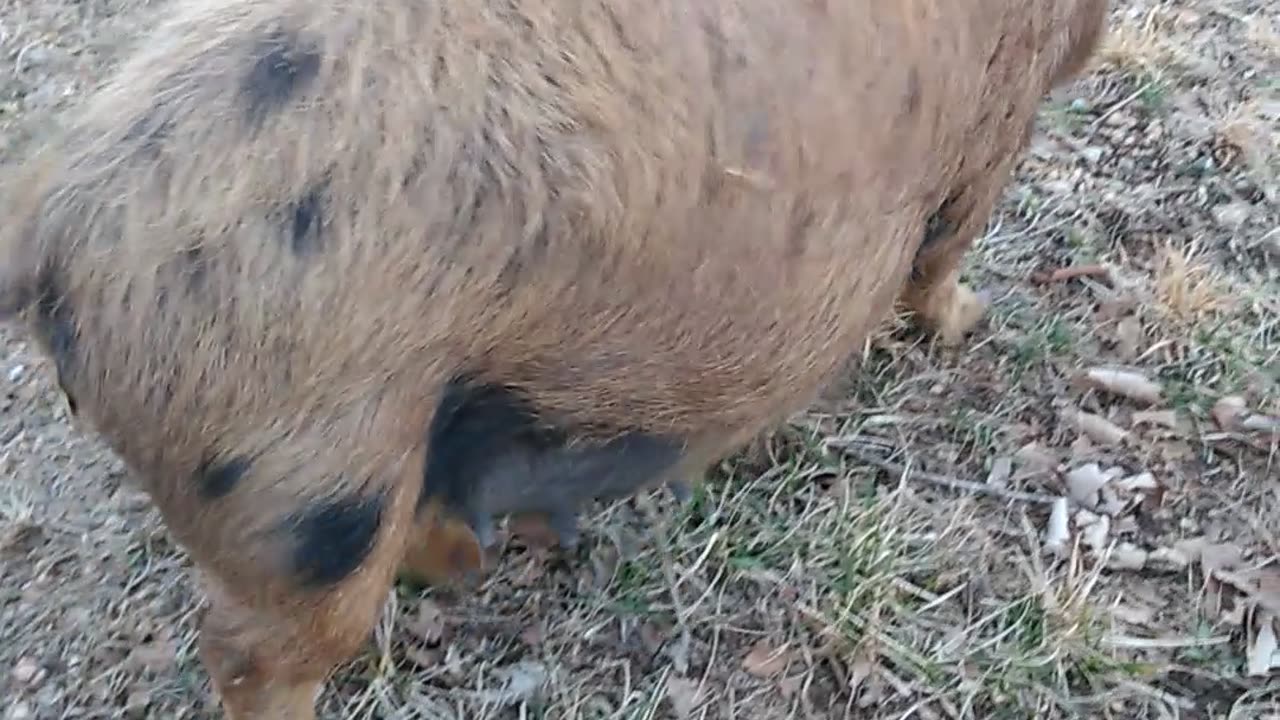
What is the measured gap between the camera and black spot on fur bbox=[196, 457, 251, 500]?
146 centimetres

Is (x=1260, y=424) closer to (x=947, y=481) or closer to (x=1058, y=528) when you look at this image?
(x=1058, y=528)

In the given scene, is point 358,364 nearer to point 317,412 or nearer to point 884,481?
point 317,412

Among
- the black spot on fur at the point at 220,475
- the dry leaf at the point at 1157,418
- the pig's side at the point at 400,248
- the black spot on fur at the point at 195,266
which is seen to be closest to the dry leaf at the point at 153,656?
the pig's side at the point at 400,248

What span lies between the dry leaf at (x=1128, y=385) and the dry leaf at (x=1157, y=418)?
3 cm

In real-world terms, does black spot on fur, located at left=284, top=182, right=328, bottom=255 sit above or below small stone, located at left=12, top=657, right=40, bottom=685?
above

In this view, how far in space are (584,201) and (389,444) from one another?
330mm

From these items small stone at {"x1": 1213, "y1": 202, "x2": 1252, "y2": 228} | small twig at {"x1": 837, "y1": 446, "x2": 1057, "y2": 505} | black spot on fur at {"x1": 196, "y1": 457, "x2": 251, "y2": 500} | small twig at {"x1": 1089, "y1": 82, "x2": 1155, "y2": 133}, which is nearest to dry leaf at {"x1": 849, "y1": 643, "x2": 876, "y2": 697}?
small twig at {"x1": 837, "y1": 446, "x2": 1057, "y2": 505}

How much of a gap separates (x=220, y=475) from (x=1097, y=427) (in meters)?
1.82

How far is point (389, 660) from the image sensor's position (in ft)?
7.64

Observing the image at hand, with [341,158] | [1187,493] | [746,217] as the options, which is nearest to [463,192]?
[341,158]

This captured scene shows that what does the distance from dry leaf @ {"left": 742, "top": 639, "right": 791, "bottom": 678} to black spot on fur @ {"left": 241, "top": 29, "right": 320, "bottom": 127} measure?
136cm

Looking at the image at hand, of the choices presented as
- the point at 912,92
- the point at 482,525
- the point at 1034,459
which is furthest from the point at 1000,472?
the point at 482,525

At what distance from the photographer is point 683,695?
235cm

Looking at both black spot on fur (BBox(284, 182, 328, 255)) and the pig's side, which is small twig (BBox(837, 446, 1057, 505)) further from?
black spot on fur (BBox(284, 182, 328, 255))
